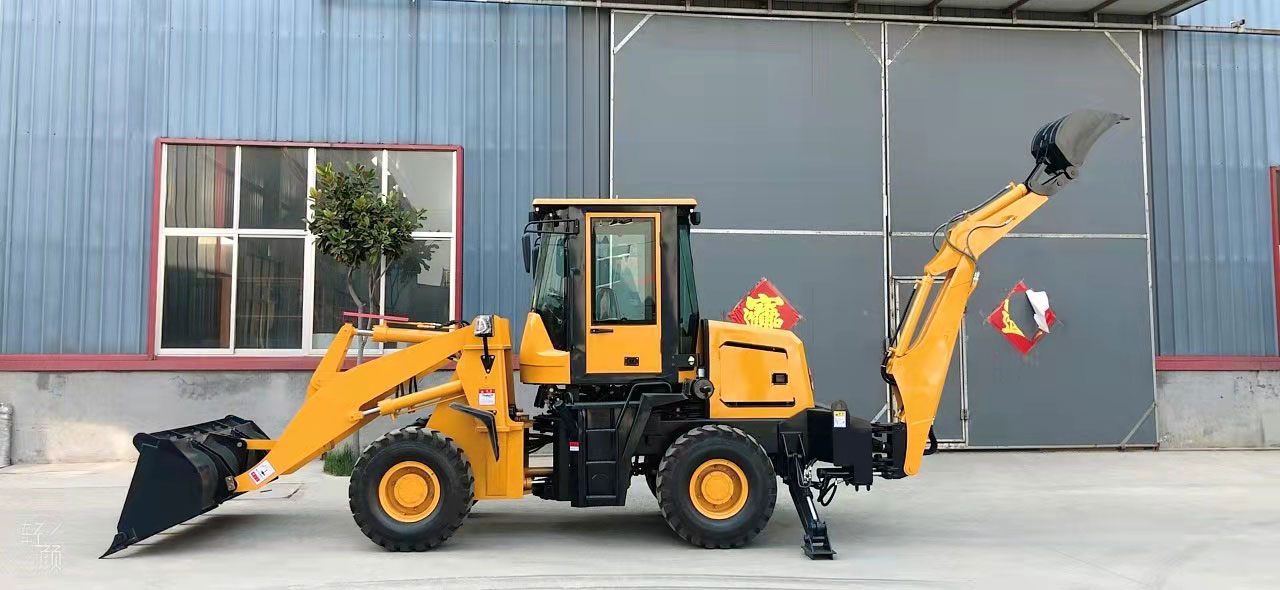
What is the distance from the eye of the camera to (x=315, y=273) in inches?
475

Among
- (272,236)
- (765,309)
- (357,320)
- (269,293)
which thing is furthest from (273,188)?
(765,309)

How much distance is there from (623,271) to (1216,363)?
10.5 metres

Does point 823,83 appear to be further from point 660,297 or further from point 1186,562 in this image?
point 1186,562

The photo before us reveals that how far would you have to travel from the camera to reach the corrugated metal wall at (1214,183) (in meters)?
13.1

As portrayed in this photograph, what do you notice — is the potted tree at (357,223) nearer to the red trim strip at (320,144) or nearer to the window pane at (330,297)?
the window pane at (330,297)

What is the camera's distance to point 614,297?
22.6 ft

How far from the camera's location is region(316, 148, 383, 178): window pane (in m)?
12.2

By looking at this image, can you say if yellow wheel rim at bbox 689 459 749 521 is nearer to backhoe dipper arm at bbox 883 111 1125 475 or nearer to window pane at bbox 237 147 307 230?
backhoe dipper arm at bbox 883 111 1125 475

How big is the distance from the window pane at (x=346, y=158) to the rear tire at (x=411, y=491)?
6.64 meters

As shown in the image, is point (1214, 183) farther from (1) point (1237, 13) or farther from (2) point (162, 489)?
(2) point (162, 489)

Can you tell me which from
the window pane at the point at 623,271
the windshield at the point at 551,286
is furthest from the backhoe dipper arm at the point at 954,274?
the windshield at the point at 551,286

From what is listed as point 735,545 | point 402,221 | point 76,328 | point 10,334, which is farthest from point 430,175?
point 735,545

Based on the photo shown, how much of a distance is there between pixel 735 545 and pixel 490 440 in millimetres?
2042

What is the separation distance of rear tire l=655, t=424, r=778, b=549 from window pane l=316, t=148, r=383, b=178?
24.4ft
